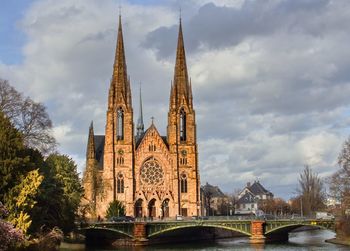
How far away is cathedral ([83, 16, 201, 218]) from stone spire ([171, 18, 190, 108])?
418 millimetres

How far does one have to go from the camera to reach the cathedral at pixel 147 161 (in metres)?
114

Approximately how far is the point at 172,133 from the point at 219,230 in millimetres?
19585

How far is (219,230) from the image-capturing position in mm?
117062

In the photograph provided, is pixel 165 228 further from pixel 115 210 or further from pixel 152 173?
pixel 152 173

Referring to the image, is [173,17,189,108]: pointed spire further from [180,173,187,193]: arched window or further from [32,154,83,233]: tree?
[32,154,83,233]: tree

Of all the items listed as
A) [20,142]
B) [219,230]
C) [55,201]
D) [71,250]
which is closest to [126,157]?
[219,230]

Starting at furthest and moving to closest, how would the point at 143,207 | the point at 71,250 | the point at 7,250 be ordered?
the point at 143,207
the point at 71,250
the point at 7,250

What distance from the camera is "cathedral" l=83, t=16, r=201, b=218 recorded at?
373 feet

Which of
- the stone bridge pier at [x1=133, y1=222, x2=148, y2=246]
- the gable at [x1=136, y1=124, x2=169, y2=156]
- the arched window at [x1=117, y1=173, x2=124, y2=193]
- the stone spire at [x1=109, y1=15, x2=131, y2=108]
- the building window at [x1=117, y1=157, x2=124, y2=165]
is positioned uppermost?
the stone spire at [x1=109, y1=15, x2=131, y2=108]

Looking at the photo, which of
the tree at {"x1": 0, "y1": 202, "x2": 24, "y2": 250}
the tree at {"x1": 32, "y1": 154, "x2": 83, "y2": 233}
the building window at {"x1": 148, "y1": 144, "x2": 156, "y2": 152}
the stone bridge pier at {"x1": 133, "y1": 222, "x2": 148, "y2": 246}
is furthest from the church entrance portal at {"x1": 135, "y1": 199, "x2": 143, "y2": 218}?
the tree at {"x1": 0, "y1": 202, "x2": 24, "y2": 250}

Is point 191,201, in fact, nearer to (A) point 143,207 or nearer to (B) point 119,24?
(A) point 143,207

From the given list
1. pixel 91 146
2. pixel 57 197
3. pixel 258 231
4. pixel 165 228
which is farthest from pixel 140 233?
pixel 57 197

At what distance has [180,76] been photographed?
121312 mm

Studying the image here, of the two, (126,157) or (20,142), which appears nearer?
(20,142)
